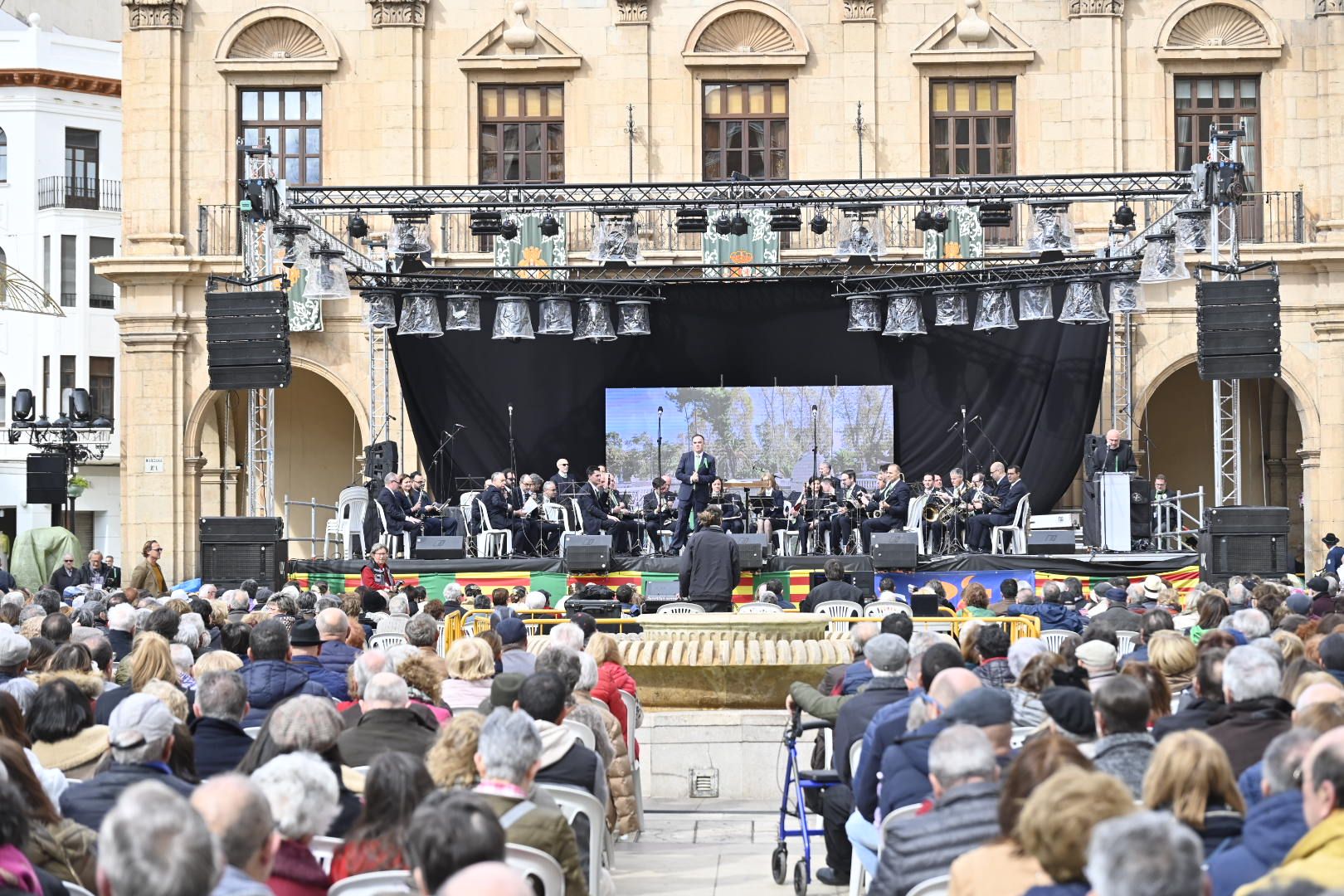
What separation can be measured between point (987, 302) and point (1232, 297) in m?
3.79

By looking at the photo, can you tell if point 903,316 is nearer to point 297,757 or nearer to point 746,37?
point 746,37

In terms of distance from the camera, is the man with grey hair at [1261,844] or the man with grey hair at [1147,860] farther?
the man with grey hair at [1261,844]

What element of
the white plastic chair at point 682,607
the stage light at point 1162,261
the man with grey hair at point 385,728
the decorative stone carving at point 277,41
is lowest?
the white plastic chair at point 682,607

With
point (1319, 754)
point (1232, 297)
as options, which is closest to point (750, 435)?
point (1232, 297)

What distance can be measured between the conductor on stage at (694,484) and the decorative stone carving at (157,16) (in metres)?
10.9

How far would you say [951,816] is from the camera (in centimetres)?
494

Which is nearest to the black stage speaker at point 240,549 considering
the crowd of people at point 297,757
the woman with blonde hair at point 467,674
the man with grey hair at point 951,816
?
the crowd of people at point 297,757

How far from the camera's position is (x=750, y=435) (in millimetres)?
24547

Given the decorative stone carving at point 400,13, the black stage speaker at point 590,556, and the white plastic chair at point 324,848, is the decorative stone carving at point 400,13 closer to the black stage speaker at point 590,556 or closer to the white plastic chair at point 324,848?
the black stage speaker at point 590,556

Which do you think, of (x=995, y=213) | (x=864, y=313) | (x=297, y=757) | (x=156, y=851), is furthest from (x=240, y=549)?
(x=156, y=851)

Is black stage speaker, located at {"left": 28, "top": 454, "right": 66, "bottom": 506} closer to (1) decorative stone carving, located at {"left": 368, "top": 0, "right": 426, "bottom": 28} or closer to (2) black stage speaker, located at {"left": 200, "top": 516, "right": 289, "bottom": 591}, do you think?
(1) decorative stone carving, located at {"left": 368, "top": 0, "right": 426, "bottom": 28}

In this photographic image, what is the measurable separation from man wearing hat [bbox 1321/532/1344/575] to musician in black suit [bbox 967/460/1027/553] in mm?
4303

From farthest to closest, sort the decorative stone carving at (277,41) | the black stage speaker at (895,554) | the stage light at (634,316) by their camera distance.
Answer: the decorative stone carving at (277,41) → the stage light at (634,316) → the black stage speaker at (895,554)

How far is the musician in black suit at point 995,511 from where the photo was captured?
20.5 meters
